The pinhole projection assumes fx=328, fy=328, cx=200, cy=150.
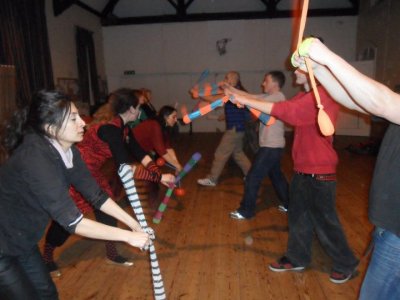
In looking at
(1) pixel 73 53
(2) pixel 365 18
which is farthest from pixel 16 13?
(2) pixel 365 18

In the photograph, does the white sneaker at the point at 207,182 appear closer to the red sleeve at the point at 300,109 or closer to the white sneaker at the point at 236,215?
the white sneaker at the point at 236,215

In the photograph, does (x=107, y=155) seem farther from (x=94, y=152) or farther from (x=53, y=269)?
(x=53, y=269)

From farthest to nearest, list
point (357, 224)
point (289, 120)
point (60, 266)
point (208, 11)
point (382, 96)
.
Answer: point (208, 11) < point (357, 224) < point (60, 266) < point (289, 120) < point (382, 96)

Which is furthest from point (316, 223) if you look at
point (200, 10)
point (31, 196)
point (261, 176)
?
point (200, 10)

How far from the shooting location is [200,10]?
30.8 feet

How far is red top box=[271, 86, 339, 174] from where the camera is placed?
6.10ft

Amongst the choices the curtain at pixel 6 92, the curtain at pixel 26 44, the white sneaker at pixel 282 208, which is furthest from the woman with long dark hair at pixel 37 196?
the curtain at pixel 26 44

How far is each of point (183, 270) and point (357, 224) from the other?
1808 millimetres

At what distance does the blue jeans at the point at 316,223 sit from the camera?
2.14 meters

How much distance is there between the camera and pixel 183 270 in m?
2.50

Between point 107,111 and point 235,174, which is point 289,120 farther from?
point 235,174

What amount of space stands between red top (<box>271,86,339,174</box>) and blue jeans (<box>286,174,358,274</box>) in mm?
99

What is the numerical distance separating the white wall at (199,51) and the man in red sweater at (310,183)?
305 inches

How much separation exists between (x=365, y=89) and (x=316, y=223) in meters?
1.50
